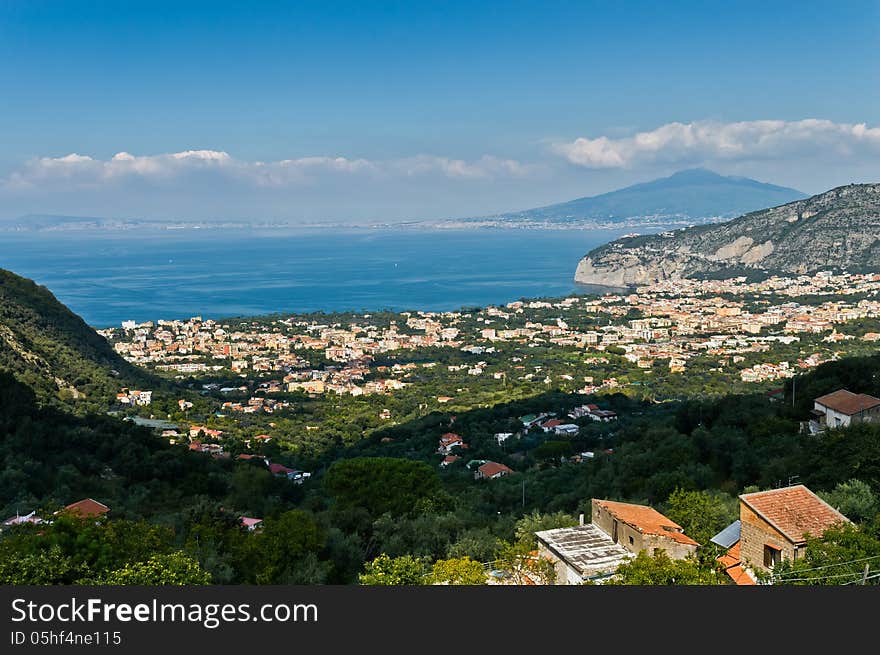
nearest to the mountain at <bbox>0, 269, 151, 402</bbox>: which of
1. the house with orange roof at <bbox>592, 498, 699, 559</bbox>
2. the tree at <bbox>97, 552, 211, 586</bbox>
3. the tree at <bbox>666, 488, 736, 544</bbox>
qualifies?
the tree at <bbox>97, 552, 211, 586</bbox>

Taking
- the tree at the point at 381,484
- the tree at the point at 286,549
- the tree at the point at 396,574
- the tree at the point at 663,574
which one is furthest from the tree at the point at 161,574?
the tree at the point at 381,484

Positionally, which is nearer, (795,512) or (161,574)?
(161,574)

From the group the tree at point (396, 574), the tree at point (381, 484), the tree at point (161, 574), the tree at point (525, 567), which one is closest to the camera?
the tree at point (161, 574)

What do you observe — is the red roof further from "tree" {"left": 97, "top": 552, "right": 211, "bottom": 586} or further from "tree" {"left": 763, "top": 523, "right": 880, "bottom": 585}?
"tree" {"left": 97, "top": 552, "right": 211, "bottom": 586}

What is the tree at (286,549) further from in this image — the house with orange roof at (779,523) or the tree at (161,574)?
the house with orange roof at (779,523)

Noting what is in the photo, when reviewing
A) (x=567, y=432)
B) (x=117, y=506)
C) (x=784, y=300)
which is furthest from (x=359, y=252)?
(x=117, y=506)

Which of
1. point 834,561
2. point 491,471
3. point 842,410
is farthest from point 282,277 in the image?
point 834,561

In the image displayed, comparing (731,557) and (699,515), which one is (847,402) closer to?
(699,515)
